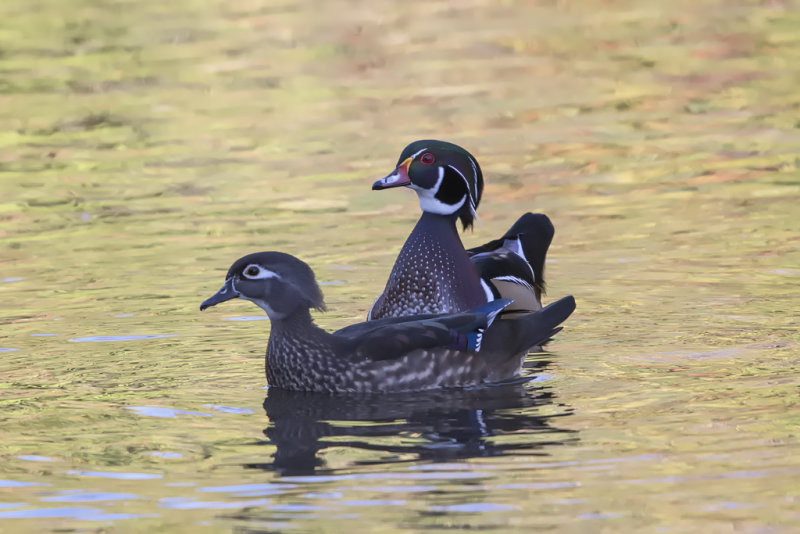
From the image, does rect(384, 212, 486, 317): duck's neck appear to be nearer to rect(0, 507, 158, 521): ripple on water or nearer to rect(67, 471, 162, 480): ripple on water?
rect(67, 471, 162, 480): ripple on water

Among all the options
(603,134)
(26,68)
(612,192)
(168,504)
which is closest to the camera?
(168,504)

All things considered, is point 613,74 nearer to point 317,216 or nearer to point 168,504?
point 317,216

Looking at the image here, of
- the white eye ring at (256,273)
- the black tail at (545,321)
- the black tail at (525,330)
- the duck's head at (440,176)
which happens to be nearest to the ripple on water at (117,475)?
the white eye ring at (256,273)

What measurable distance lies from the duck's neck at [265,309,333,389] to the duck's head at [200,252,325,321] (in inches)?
2.4

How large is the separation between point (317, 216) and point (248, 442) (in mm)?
5625

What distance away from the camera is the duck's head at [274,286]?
27.7 feet

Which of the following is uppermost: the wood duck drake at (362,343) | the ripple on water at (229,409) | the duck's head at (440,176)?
the duck's head at (440,176)

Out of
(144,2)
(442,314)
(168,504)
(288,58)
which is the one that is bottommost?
(168,504)

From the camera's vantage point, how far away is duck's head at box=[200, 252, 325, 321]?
8438 millimetres

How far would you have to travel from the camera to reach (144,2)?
25094 millimetres

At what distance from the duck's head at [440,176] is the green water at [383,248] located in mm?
1043

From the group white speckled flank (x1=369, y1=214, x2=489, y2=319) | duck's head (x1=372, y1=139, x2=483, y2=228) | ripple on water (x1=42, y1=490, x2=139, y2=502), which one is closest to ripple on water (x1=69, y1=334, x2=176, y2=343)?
white speckled flank (x1=369, y1=214, x2=489, y2=319)

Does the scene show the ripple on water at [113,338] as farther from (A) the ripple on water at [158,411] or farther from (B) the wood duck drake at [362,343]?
(A) the ripple on water at [158,411]

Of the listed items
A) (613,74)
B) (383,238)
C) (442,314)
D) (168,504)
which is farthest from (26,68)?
(168,504)
